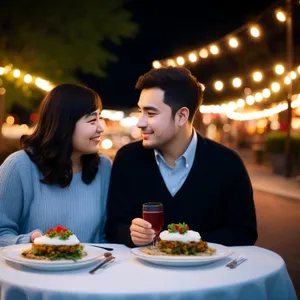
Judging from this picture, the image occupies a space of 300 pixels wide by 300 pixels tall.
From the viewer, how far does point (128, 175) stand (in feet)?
11.6

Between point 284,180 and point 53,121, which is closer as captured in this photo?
point 53,121

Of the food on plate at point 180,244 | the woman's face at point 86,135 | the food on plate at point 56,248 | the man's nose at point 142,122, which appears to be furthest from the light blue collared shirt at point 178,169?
the food on plate at point 56,248

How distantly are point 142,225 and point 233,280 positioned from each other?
63 cm

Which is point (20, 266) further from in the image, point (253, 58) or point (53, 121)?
point (253, 58)

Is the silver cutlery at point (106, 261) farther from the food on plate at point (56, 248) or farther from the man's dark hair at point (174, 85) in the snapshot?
the man's dark hair at point (174, 85)

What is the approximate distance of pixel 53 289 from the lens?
229cm

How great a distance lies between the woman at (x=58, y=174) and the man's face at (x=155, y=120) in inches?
15.2

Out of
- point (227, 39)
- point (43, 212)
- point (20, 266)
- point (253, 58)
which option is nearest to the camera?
point (20, 266)

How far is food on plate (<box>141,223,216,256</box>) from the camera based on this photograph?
8.77ft

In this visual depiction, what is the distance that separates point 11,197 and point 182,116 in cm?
109

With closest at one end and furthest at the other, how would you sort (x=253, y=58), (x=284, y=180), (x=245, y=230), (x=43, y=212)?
1. (x=245, y=230)
2. (x=43, y=212)
3. (x=284, y=180)
4. (x=253, y=58)

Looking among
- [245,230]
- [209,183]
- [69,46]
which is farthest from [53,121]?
[69,46]

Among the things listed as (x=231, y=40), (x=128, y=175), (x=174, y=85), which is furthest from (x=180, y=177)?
(x=231, y=40)

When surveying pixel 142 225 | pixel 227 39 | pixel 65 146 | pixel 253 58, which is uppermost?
pixel 253 58
